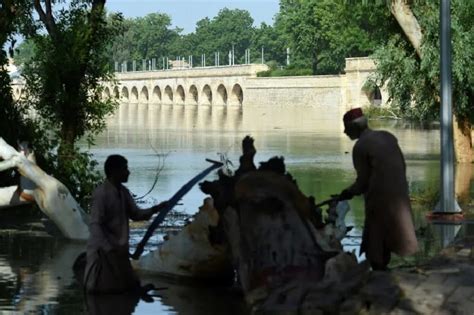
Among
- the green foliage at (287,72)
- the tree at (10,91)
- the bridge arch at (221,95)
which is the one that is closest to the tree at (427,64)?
the tree at (10,91)

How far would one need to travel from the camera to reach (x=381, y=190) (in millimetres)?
9273

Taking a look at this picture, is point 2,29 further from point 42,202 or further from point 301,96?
point 301,96

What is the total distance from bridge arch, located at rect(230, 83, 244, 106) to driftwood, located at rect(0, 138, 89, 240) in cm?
9907

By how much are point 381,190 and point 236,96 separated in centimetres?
10579

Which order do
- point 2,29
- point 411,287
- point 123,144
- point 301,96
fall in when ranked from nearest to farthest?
1. point 411,287
2. point 2,29
3. point 123,144
4. point 301,96

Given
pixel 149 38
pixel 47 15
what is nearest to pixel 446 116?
pixel 47 15

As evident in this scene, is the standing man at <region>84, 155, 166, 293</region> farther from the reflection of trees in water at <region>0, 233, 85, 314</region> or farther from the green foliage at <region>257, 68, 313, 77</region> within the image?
the green foliage at <region>257, 68, 313, 77</region>

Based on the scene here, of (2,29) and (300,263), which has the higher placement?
(2,29)

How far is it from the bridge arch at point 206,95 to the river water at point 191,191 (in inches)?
2373

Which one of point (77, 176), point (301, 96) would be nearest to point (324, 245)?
point (77, 176)

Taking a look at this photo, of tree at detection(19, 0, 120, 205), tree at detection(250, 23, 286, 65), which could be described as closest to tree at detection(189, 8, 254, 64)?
tree at detection(250, 23, 286, 65)

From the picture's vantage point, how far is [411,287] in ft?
27.4

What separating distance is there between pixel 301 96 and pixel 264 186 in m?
86.2

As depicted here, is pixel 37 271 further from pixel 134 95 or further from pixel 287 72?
pixel 134 95
